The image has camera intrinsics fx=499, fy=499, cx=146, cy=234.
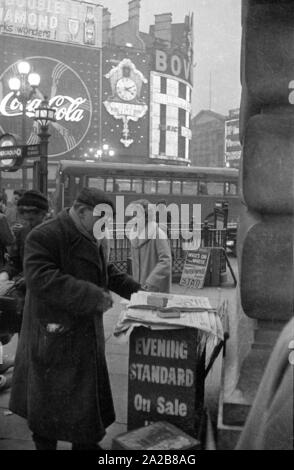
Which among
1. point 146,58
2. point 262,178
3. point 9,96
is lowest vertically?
point 262,178

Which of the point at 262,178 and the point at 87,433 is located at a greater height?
the point at 262,178

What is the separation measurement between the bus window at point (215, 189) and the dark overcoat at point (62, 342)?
2302 centimetres

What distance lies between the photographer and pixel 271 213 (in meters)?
3.28

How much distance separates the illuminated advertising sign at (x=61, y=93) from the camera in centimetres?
4188

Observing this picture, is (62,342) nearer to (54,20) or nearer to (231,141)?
(54,20)

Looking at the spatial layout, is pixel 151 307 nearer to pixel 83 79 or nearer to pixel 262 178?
pixel 262 178

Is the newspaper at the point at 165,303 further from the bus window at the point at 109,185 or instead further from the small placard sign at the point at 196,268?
the bus window at the point at 109,185

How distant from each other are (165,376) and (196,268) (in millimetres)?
8478

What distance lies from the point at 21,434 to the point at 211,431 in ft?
5.06

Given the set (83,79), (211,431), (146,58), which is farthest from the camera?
(146,58)

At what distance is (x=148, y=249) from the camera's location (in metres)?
6.18

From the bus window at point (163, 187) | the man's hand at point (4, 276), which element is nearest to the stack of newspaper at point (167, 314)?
the man's hand at point (4, 276)

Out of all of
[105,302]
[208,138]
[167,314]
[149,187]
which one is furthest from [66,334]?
[208,138]

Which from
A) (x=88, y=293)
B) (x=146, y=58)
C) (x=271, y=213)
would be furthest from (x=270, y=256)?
(x=146, y=58)
